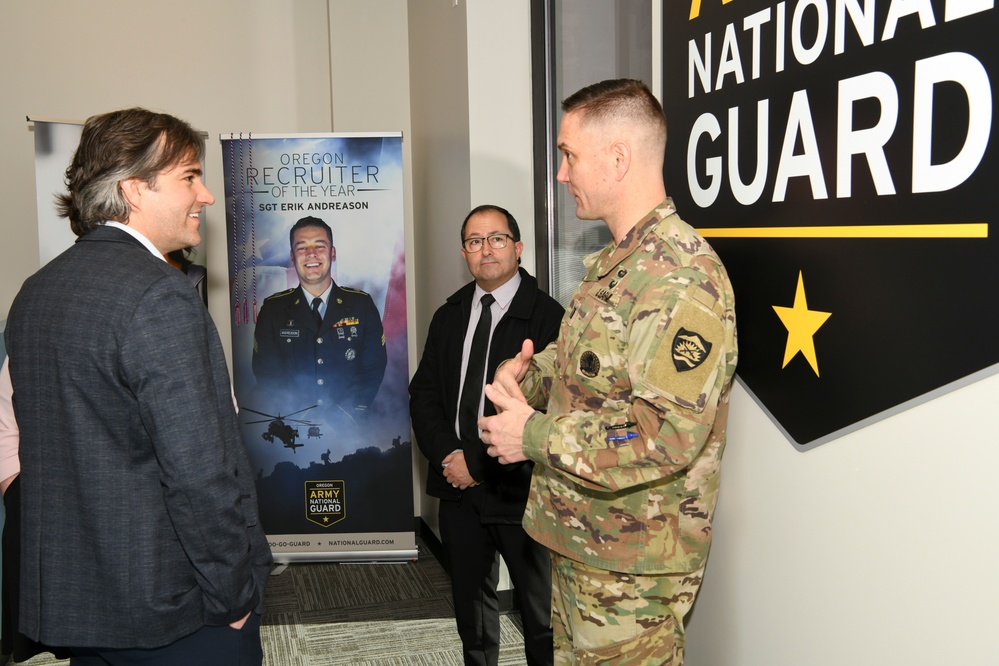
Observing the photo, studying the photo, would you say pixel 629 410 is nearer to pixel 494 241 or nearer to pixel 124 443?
pixel 124 443

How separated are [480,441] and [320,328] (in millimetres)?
1552

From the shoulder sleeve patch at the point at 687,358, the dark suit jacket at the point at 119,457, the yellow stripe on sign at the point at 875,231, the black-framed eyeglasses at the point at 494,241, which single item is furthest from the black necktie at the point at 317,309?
the shoulder sleeve patch at the point at 687,358

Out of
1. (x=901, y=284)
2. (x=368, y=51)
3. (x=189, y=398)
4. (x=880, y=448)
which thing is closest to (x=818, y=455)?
(x=880, y=448)

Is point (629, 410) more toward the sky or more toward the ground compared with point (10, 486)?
more toward the sky

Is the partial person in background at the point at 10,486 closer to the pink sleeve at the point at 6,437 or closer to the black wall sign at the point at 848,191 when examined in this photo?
the pink sleeve at the point at 6,437

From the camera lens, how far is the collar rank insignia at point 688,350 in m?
1.38

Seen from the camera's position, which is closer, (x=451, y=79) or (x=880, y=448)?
(x=880, y=448)

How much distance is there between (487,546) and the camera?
2.49 meters

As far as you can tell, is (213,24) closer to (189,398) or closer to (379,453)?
(379,453)

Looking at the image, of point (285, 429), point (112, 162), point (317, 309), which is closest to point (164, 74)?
point (317, 309)

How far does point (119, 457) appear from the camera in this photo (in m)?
1.35

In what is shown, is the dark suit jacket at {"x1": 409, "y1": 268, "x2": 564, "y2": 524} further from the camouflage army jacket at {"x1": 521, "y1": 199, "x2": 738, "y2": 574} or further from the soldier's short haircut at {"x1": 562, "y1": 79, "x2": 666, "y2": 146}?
the soldier's short haircut at {"x1": 562, "y1": 79, "x2": 666, "y2": 146}

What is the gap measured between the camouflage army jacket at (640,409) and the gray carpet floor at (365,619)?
4.89 ft

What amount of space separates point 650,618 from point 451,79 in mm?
2630
